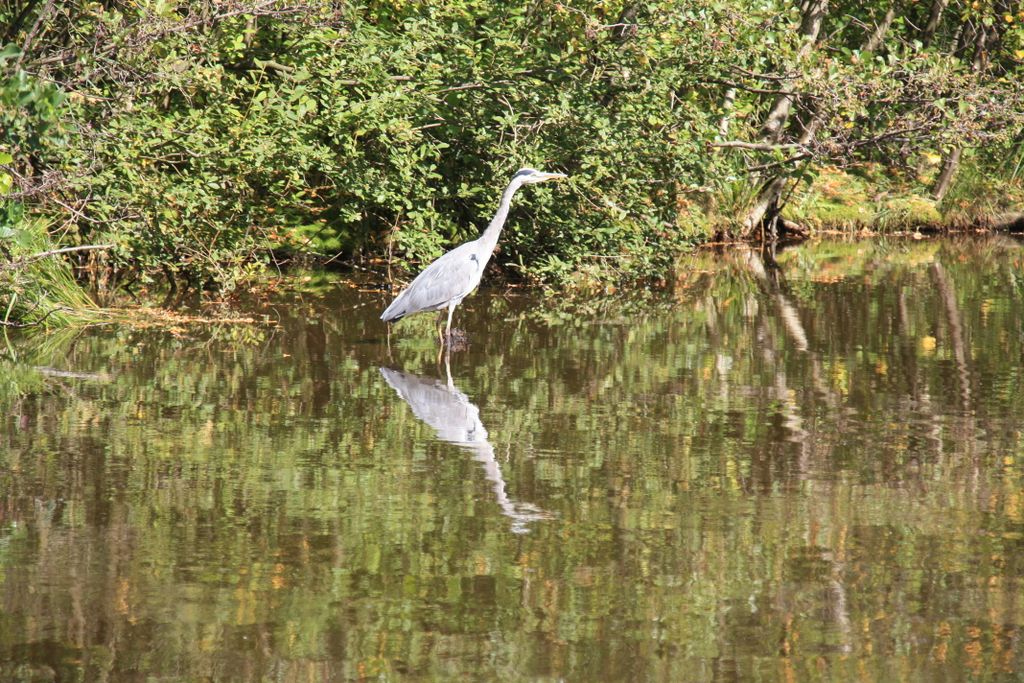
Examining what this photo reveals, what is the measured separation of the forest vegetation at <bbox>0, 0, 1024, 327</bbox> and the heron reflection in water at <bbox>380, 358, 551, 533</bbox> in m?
3.35

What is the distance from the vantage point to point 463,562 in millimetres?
5324

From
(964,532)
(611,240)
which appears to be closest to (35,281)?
(611,240)

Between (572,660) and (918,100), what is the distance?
37.7 ft

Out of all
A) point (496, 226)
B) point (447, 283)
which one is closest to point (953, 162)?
point (496, 226)

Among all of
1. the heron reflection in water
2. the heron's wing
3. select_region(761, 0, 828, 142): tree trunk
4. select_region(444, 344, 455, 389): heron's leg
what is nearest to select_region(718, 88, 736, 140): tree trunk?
select_region(761, 0, 828, 142): tree trunk

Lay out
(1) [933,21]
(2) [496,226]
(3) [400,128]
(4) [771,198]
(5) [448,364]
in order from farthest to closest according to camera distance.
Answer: (1) [933,21] < (4) [771,198] < (3) [400,128] < (2) [496,226] < (5) [448,364]

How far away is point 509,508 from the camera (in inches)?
240

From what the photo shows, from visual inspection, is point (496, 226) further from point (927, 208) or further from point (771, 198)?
point (927, 208)

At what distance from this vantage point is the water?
4512mm

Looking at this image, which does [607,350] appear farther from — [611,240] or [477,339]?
[611,240]

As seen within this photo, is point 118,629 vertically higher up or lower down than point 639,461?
lower down

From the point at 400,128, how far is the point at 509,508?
7485 millimetres

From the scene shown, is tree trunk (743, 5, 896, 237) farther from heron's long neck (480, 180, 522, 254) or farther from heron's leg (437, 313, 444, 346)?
heron's long neck (480, 180, 522, 254)

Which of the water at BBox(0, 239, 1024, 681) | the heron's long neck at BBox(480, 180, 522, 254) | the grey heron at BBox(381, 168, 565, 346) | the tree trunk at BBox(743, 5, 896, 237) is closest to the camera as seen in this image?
the water at BBox(0, 239, 1024, 681)
